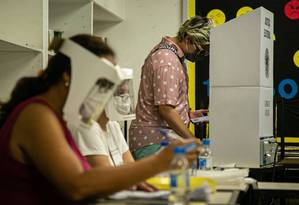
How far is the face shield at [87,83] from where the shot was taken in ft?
4.45

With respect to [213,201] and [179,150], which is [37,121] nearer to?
[179,150]

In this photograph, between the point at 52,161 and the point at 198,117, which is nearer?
the point at 52,161

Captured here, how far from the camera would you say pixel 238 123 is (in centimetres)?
280

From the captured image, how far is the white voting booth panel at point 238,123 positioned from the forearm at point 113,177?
146 cm

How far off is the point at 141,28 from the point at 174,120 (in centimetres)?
214

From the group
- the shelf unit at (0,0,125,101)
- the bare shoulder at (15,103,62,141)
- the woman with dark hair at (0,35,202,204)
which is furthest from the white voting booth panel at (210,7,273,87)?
the bare shoulder at (15,103,62,141)

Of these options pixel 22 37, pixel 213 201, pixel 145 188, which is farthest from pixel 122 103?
pixel 22 37

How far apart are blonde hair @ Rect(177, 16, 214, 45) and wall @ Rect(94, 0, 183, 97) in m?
1.70

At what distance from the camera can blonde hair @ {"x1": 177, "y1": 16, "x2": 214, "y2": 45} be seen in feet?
9.36

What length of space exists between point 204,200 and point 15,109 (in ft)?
1.85

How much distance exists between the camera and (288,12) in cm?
450

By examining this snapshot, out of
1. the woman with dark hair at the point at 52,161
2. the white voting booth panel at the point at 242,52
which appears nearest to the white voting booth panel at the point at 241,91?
the white voting booth panel at the point at 242,52

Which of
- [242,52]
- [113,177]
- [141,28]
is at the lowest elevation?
[113,177]

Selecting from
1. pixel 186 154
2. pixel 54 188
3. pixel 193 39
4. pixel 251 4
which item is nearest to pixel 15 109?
pixel 54 188
